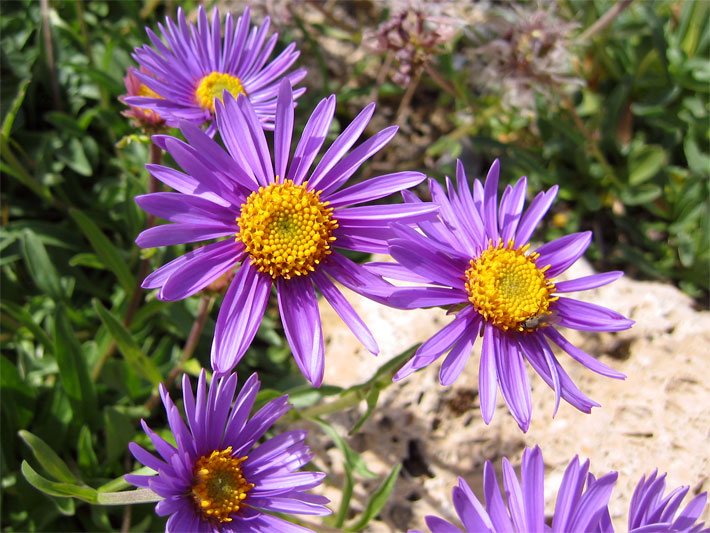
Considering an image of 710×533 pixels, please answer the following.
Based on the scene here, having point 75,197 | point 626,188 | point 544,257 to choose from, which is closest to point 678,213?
point 626,188

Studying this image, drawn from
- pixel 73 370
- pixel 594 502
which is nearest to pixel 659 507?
pixel 594 502

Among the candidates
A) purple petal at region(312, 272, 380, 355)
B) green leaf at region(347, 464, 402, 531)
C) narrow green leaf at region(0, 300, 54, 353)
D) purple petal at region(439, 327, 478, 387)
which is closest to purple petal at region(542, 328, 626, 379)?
purple petal at region(439, 327, 478, 387)

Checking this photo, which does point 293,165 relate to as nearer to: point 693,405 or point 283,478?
point 283,478

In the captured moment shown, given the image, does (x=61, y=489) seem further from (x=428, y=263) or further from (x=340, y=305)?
(x=428, y=263)

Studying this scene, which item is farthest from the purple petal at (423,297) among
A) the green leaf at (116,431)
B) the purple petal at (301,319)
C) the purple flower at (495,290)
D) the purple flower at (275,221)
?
the green leaf at (116,431)

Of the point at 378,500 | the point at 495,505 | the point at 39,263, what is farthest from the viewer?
the point at 39,263

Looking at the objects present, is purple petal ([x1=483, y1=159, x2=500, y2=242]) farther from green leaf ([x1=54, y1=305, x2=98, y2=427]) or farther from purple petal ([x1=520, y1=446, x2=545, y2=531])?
green leaf ([x1=54, y1=305, x2=98, y2=427])
